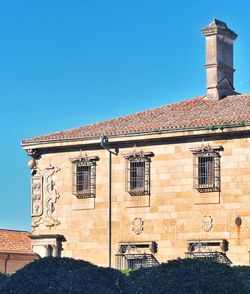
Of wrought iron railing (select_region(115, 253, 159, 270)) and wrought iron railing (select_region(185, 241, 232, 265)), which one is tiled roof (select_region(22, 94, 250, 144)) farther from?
wrought iron railing (select_region(115, 253, 159, 270))

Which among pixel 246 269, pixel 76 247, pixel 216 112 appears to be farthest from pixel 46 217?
pixel 246 269

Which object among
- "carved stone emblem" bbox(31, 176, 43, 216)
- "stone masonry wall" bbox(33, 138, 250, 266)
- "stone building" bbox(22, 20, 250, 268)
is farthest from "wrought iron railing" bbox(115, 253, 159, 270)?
"carved stone emblem" bbox(31, 176, 43, 216)

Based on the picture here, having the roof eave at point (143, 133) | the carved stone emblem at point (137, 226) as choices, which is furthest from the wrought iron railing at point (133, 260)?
the roof eave at point (143, 133)

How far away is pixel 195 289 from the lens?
28.1 meters

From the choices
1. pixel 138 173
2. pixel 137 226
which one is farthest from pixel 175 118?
pixel 137 226

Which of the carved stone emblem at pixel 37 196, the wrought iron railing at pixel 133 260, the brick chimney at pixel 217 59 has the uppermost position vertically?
the brick chimney at pixel 217 59

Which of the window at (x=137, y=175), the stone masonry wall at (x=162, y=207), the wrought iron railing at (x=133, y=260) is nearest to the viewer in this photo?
the stone masonry wall at (x=162, y=207)

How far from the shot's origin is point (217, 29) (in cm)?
5109

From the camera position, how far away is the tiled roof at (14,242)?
6544 centimetres

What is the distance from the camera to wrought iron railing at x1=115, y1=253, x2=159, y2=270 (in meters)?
47.2

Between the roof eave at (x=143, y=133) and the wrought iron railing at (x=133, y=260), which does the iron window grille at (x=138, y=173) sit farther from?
the wrought iron railing at (x=133, y=260)

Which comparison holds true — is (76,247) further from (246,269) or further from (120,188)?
(246,269)

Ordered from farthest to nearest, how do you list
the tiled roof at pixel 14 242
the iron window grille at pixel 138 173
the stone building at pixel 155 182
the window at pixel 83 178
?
the tiled roof at pixel 14 242 < the window at pixel 83 178 < the iron window grille at pixel 138 173 < the stone building at pixel 155 182

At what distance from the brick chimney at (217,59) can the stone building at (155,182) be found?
0.13 ft
